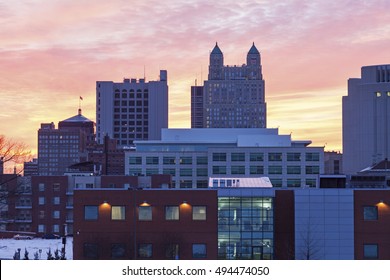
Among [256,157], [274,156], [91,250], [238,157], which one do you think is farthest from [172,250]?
[274,156]

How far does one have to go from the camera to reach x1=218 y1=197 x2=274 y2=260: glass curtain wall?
67.6 metres

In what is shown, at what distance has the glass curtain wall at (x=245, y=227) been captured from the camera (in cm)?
6756

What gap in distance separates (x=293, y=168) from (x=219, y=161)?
1658cm

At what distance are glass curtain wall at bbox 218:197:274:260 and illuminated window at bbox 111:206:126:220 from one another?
8.82 metres

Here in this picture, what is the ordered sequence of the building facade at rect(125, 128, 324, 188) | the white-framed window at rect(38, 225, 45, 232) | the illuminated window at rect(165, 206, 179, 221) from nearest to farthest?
the illuminated window at rect(165, 206, 179, 221)
the white-framed window at rect(38, 225, 45, 232)
the building facade at rect(125, 128, 324, 188)

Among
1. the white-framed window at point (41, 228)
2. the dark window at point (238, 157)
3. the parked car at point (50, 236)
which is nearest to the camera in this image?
the parked car at point (50, 236)

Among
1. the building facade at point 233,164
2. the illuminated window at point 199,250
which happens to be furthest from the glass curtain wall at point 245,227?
the building facade at point 233,164

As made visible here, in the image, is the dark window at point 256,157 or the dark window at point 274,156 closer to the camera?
the dark window at point 274,156

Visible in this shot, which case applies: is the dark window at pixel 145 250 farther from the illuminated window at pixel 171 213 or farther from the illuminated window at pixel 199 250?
the illuminated window at pixel 199 250

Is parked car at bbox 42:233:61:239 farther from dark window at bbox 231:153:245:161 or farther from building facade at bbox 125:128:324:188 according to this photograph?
dark window at bbox 231:153:245:161

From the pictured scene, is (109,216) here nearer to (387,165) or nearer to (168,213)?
(168,213)

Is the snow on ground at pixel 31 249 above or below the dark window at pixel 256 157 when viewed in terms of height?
below

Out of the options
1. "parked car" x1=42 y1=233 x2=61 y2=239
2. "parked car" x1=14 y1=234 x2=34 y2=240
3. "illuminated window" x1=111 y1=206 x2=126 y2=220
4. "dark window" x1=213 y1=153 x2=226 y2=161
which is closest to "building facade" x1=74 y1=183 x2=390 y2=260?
"illuminated window" x1=111 y1=206 x2=126 y2=220

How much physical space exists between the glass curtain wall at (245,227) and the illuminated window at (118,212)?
8.82 m
